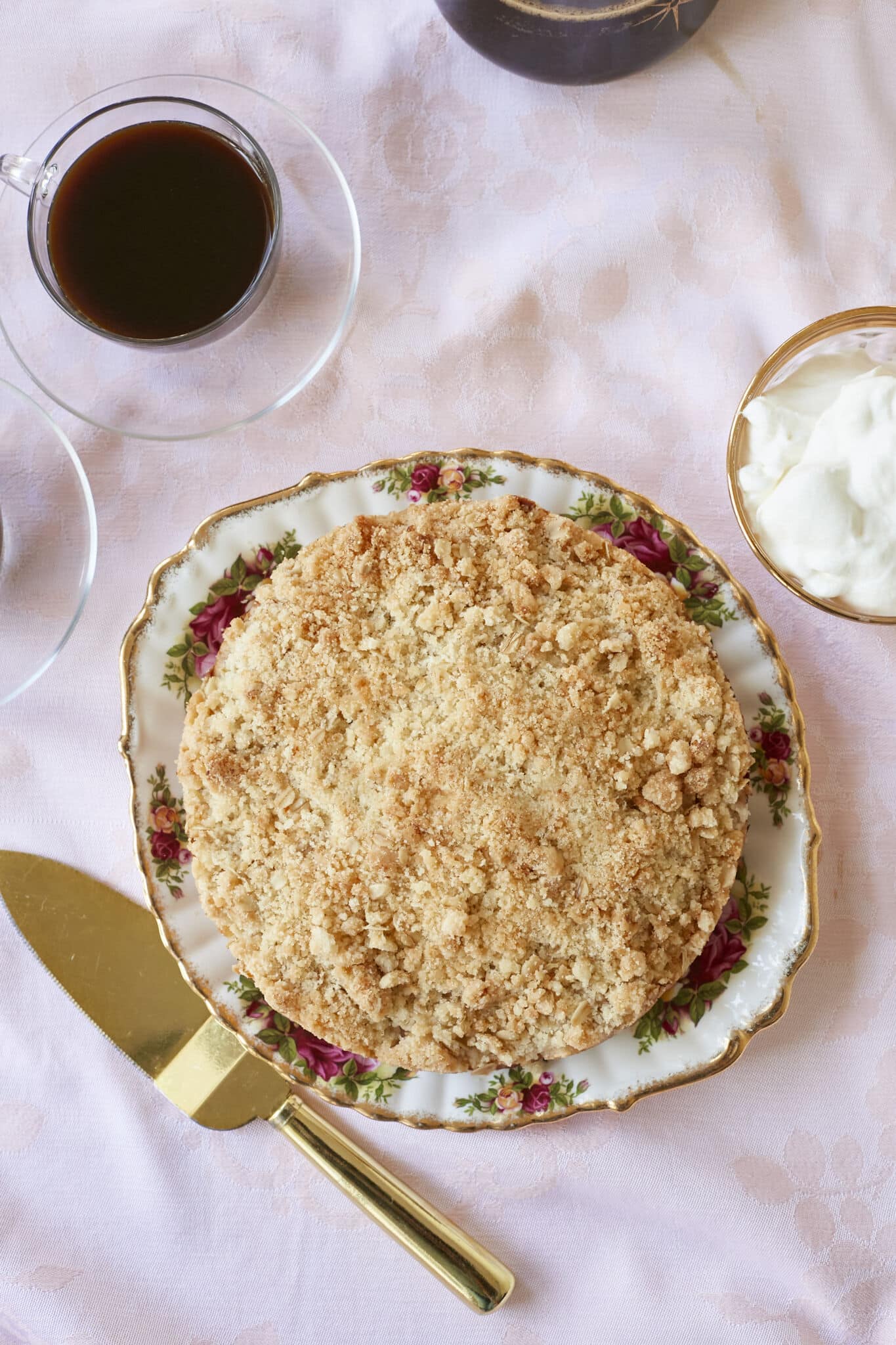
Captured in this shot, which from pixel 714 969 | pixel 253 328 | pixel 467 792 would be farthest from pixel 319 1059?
pixel 253 328

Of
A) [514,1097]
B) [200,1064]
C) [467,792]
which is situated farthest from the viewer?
[200,1064]

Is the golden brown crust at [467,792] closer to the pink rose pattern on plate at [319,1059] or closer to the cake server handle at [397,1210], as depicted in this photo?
the pink rose pattern on plate at [319,1059]

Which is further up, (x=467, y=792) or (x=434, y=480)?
(x=434, y=480)

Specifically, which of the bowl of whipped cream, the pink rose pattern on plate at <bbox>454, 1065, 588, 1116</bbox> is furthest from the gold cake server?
the bowl of whipped cream

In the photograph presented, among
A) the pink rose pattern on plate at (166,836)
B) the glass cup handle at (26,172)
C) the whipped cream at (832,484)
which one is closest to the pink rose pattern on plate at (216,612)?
the pink rose pattern on plate at (166,836)

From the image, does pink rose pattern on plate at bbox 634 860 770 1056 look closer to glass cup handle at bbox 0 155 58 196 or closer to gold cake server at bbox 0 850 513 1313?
gold cake server at bbox 0 850 513 1313

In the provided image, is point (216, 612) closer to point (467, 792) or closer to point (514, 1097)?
point (467, 792)

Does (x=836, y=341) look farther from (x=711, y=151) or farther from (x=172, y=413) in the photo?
(x=172, y=413)

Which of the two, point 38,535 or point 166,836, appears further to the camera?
point 38,535
